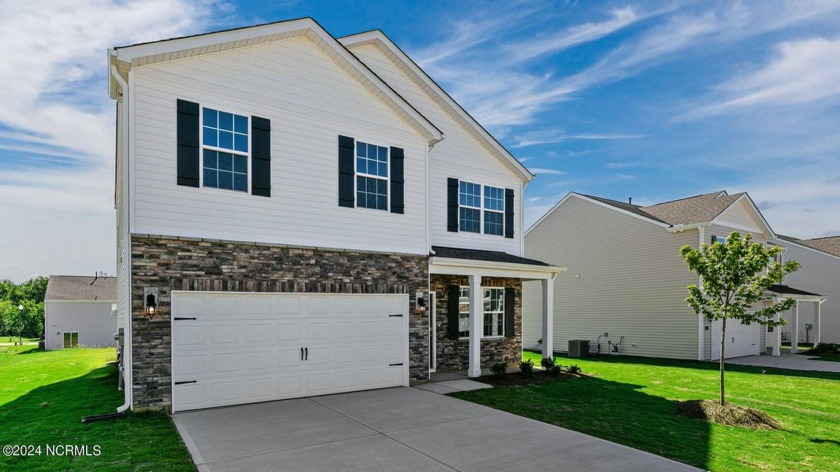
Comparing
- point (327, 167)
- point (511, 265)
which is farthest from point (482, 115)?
point (327, 167)

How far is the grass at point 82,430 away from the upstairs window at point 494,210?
33.7 feet

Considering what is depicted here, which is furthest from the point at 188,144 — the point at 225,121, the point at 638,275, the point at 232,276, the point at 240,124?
the point at 638,275

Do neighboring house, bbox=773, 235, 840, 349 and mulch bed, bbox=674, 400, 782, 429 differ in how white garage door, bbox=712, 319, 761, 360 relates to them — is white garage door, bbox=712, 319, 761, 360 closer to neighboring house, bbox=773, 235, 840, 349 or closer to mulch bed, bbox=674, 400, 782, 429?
neighboring house, bbox=773, 235, 840, 349

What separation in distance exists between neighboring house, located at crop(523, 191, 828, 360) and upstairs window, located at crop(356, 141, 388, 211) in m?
13.6

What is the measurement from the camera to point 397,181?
11812mm

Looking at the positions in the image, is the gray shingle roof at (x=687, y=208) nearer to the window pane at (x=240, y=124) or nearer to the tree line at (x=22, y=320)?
the window pane at (x=240, y=124)

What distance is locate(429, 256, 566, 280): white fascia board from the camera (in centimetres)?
1237

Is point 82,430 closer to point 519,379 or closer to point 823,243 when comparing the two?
point 519,379

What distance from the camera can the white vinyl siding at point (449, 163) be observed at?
13891 mm

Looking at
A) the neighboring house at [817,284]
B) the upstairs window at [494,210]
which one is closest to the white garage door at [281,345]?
the upstairs window at [494,210]

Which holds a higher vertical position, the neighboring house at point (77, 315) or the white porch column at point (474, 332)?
the white porch column at point (474, 332)

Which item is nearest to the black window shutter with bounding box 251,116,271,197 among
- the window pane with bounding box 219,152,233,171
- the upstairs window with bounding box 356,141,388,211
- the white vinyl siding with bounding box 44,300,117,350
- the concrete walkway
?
the window pane with bounding box 219,152,233,171

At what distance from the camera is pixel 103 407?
29.9 feet

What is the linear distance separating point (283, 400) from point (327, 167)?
5059mm
